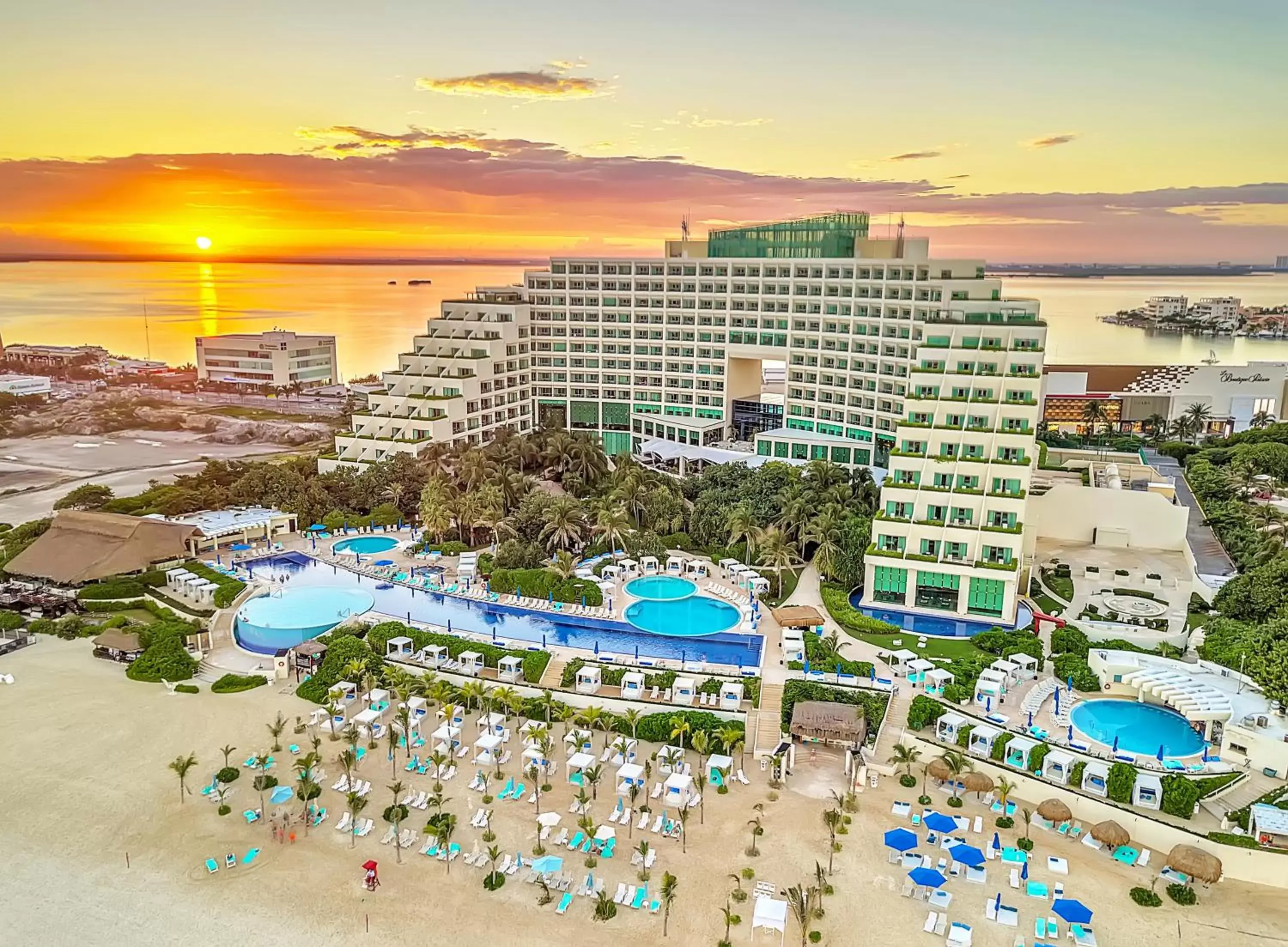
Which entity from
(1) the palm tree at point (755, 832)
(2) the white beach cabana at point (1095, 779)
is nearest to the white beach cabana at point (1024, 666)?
(2) the white beach cabana at point (1095, 779)

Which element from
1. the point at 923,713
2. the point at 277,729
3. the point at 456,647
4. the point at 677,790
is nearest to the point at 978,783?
the point at 923,713

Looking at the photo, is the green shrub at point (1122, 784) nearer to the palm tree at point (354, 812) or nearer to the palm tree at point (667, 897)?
the palm tree at point (667, 897)

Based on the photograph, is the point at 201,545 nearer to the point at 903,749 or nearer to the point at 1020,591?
the point at 903,749

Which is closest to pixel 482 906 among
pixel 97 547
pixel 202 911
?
pixel 202 911

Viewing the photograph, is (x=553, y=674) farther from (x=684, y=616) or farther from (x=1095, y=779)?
(x=1095, y=779)

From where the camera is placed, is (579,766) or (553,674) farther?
(553,674)

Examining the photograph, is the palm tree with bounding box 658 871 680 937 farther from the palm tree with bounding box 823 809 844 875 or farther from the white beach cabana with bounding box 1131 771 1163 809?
the white beach cabana with bounding box 1131 771 1163 809
